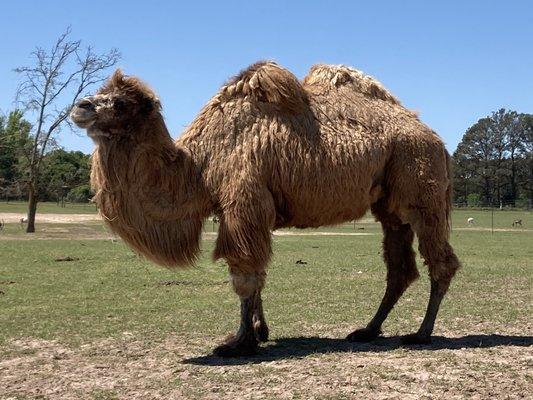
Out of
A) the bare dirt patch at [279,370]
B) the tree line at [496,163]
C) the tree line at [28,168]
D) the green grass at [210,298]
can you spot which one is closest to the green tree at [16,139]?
the tree line at [28,168]

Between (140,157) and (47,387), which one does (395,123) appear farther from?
(47,387)

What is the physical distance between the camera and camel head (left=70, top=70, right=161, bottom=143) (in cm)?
620

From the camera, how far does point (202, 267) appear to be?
15484 mm

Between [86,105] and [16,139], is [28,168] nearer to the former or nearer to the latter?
[16,139]

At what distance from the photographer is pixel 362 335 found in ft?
23.6

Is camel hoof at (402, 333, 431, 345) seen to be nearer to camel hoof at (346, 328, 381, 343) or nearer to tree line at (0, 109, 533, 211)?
camel hoof at (346, 328, 381, 343)

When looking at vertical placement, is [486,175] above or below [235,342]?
above

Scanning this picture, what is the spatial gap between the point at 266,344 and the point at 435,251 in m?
1.89

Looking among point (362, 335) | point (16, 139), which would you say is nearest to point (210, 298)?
point (362, 335)

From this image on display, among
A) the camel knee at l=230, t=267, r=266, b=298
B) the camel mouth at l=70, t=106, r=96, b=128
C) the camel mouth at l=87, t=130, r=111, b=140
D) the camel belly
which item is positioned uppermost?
the camel mouth at l=70, t=106, r=96, b=128

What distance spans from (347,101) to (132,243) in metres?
2.59

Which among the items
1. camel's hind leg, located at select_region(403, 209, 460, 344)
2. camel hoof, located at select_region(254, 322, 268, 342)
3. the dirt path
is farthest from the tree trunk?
camel's hind leg, located at select_region(403, 209, 460, 344)

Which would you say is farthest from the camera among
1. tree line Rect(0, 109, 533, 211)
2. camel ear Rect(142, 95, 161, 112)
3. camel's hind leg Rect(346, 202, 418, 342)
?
tree line Rect(0, 109, 533, 211)

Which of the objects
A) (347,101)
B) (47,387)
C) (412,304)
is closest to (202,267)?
(412,304)
